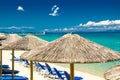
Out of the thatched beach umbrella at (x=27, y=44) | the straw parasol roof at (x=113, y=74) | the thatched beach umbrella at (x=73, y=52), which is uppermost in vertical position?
the thatched beach umbrella at (x=27, y=44)

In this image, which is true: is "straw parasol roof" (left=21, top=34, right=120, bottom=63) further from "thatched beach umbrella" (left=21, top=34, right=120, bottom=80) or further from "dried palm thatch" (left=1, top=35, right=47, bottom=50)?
"dried palm thatch" (left=1, top=35, right=47, bottom=50)

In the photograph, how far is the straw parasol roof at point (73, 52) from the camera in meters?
5.99

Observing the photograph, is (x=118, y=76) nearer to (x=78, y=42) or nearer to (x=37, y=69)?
(x=78, y=42)

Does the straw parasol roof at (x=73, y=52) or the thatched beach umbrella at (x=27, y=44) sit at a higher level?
the thatched beach umbrella at (x=27, y=44)

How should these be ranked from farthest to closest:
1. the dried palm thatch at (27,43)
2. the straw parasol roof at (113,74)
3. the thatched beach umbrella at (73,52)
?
1. the dried palm thatch at (27,43)
2. the thatched beach umbrella at (73,52)
3. the straw parasol roof at (113,74)

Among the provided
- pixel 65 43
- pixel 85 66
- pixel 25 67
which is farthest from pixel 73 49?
pixel 85 66

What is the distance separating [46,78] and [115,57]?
26.1 feet

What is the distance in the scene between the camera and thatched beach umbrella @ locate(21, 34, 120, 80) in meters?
5.99

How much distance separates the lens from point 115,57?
250 inches

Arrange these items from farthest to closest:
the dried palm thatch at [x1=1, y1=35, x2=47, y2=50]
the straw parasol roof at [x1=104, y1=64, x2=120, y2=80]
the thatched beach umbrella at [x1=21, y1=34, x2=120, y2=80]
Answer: the dried palm thatch at [x1=1, y1=35, x2=47, y2=50] → the thatched beach umbrella at [x1=21, y1=34, x2=120, y2=80] → the straw parasol roof at [x1=104, y1=64, x2=120, y2=80]

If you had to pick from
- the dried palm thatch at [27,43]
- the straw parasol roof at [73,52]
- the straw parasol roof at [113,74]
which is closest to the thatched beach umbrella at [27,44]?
the dried palm thatch at [27,43]

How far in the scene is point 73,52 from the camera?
19.9 ft

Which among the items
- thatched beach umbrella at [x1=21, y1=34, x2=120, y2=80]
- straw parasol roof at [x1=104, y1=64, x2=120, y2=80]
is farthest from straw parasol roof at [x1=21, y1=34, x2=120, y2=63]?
straw parasol roof at [x1=104, y1=64, x2=120, y2=80]

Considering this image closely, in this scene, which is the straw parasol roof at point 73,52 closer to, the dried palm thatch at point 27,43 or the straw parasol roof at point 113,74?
the straw parasol roof at point 113,74
